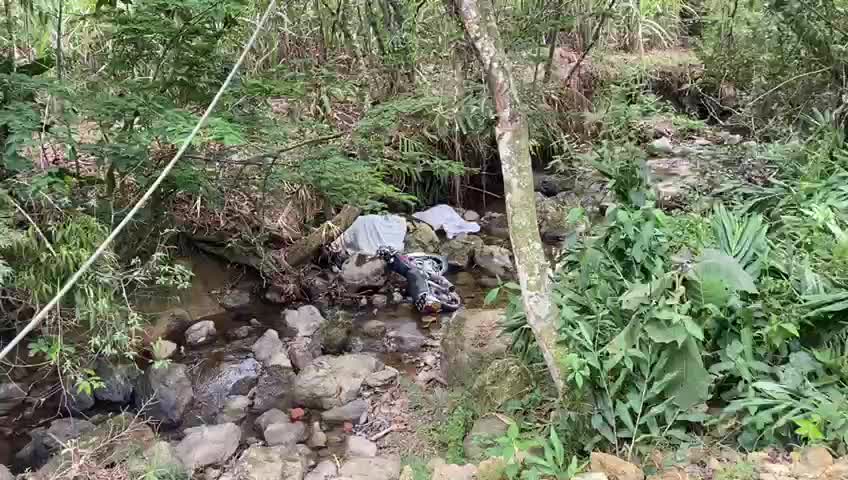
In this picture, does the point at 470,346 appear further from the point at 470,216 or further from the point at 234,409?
the point at 470,216

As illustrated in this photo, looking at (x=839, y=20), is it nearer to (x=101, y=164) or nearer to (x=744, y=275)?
(x=744, y=275)

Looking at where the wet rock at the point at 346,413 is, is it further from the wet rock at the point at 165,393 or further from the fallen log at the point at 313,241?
the fallen log at the point at 313,241

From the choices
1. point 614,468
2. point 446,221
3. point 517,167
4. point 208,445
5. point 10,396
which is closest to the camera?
point 614,468

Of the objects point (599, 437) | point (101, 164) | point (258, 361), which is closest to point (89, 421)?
point (258, 361)

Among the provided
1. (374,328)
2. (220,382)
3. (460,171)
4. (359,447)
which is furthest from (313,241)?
(359,447)

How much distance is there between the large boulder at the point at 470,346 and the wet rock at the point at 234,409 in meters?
1.11

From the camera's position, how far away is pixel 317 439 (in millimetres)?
3242

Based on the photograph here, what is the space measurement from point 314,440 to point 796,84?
150 inches

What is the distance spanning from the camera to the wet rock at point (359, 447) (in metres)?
3.10

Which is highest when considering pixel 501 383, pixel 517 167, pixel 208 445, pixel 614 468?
pixel 517 167

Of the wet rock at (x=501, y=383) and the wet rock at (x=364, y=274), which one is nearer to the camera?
the wet rock at (x=501, y=383)

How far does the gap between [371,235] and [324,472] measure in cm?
275

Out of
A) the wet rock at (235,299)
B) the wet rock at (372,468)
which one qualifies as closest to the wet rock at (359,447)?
the wet rock at (372,468)

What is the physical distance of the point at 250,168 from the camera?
12.8 ft
